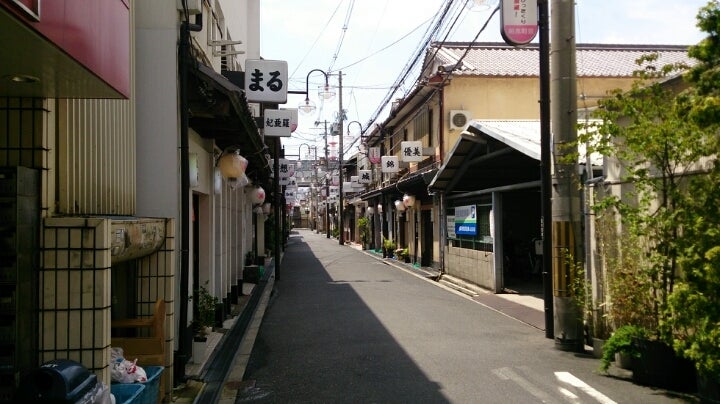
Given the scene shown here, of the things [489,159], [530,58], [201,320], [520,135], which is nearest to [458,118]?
[530,58]

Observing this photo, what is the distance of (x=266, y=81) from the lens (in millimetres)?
12938

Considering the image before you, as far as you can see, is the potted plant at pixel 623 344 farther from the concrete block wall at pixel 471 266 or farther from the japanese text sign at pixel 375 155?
the japanese text sign at pixel 375 155

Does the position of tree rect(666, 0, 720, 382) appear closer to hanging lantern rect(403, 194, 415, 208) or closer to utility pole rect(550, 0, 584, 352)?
utility pole rect(550, 0, 584, 352)

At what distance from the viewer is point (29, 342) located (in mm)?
4262

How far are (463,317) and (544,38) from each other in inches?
242

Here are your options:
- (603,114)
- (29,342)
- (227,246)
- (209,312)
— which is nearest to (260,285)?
(227,246)

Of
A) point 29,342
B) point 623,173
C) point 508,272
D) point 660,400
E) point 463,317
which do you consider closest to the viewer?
point 29,342

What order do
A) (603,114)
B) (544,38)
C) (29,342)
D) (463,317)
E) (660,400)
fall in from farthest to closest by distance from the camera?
1. (463,317)
2. (544,38)
3. (603,114)
4. (660,400)
5. (29,342)

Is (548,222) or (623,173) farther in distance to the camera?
(548,222)

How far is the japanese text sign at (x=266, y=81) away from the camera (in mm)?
12812

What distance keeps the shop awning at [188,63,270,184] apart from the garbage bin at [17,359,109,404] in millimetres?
5039

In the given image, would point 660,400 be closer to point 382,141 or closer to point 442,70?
point 442,70

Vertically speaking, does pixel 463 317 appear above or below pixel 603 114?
below

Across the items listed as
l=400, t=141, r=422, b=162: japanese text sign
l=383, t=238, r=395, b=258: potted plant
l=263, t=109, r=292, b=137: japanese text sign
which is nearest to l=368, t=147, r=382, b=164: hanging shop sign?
l=383, t=238, r=395, b=258: potted plant
